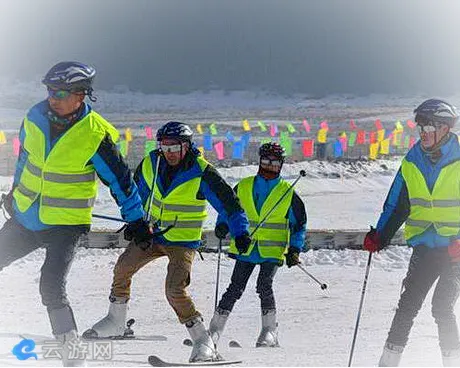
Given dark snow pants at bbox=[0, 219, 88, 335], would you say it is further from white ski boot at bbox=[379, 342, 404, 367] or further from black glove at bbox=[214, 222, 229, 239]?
white ski boot at bbox=[379, 342, 404, 367]

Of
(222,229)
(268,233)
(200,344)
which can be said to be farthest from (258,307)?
(200,344)

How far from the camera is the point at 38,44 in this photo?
302ft

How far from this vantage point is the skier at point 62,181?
5320 millimetres

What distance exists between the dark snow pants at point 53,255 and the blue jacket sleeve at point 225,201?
119 centimetres

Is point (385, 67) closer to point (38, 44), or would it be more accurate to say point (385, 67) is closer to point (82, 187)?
point (38, 44)

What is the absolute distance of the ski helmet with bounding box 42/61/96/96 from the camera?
5.47m

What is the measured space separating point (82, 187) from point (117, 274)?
130 cm

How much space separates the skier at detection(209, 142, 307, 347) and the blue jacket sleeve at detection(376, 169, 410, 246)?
5.01 feet

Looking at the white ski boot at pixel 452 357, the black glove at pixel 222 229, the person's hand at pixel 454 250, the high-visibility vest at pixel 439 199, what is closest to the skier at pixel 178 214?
the black glove at pixel 222 229

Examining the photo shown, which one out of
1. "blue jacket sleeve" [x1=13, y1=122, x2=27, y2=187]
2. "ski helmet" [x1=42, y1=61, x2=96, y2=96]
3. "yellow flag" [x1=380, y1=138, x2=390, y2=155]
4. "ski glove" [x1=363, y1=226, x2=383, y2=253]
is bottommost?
"yellow flag" [x1=380, y1=138, x2=390, y2=155]

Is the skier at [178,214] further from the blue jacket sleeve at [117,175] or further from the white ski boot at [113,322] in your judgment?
the blue jacket sleeve at [117,175]

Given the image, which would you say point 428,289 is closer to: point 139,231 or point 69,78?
point 139,231

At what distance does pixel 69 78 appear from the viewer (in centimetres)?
548

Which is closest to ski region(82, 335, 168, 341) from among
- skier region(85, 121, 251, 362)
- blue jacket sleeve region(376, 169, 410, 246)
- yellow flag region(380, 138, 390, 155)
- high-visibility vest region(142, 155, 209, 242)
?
skier region(85, 121, 251, 362)
